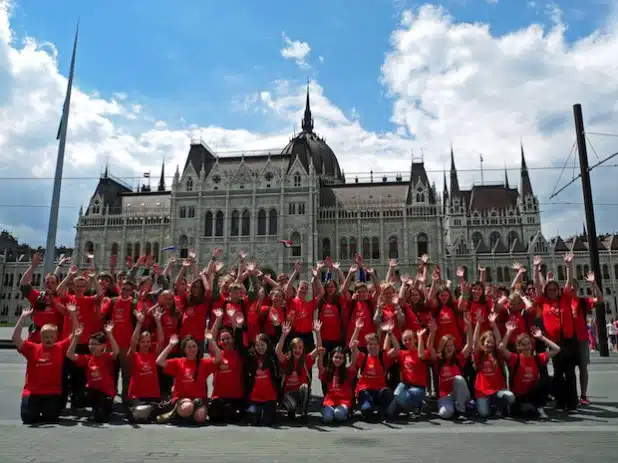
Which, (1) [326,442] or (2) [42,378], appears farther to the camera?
(2) [42,378]

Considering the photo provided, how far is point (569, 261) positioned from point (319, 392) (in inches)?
205

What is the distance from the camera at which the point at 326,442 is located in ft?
18.0

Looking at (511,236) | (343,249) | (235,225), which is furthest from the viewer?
(511,236)

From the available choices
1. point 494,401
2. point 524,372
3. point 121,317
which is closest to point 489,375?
point 494,401

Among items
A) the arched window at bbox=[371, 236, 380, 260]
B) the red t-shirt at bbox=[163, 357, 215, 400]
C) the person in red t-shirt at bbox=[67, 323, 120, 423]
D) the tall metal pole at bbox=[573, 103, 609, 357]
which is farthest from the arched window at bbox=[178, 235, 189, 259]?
the red t-shirt at bbox=[163, 357, 215, 400]

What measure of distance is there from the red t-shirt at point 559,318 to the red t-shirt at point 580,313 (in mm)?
67

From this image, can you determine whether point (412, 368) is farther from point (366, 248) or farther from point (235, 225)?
point (235, 225)

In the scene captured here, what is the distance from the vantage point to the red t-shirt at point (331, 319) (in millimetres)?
8008

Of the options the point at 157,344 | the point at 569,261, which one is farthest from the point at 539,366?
the point at 157,344

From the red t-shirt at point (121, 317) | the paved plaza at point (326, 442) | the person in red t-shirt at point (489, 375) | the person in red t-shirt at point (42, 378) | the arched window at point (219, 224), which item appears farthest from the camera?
the arched window at point (219, 224)

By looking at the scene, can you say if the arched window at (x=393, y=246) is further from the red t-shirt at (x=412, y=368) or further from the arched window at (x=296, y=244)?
the red t-shirt at (x=412, y=368)

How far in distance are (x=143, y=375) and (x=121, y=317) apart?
120 cm

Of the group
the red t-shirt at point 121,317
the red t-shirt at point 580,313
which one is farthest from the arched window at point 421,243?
the red t-shirt at point 121,317

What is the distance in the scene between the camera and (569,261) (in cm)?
777
